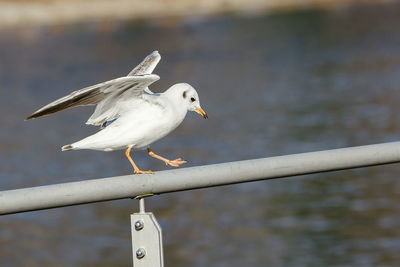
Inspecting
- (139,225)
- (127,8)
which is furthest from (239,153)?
(127,8)

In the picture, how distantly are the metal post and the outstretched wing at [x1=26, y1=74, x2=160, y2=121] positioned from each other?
61cm

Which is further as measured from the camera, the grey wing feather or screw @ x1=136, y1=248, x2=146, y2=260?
the grey wing feather

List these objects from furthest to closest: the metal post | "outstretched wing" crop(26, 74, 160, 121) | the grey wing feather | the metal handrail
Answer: the grey wing feather < "outstretched wing" crop(26, 74, 160, 121) < the metal post < the metal handrail

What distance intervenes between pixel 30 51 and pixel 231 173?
39.2 metres

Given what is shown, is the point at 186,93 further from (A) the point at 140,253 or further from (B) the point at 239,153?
(B) the point at 239,153

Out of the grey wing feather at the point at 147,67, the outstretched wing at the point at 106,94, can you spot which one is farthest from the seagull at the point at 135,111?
the grey wing feather at the point at 147,67

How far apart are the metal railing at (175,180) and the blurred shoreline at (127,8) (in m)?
51.6

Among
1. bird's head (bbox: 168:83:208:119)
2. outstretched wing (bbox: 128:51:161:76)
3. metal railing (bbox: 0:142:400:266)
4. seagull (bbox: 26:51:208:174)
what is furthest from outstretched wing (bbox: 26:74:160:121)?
metal railing (bbox: 0:142:400:266)

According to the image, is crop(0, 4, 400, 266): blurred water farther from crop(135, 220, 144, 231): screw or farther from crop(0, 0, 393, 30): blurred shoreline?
crop(0, 0, 393, 30): blurred shoreline

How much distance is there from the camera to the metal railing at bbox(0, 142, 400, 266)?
214 centimetres

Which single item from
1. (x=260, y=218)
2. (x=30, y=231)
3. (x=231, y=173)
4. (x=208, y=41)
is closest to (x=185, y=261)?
(x=260, y=218)

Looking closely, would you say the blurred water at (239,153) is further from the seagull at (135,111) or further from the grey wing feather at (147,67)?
the seagull at (135,111)

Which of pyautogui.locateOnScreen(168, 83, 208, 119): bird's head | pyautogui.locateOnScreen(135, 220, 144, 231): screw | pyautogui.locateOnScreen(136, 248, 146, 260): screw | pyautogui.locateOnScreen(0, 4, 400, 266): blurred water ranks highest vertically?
pyautogui.locateOnScreen(0, 4, 400, 266): blurred water

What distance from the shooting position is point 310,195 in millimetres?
10844
